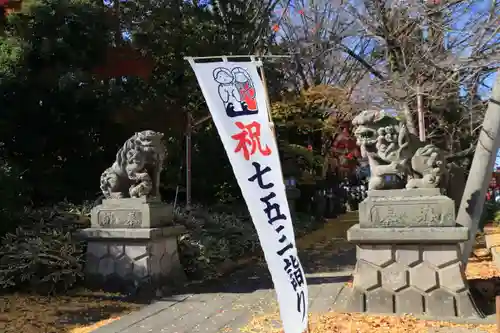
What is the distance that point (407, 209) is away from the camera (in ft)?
16.5

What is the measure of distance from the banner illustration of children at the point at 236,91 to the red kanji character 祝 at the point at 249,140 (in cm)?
10

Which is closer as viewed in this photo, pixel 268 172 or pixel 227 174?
pixel 268 172

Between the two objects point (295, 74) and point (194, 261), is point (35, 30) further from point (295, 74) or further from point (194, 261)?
point (295, 74)

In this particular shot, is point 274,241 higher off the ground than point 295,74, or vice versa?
point 295,74

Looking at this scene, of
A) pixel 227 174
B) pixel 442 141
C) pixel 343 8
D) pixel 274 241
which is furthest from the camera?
pixel 227 174

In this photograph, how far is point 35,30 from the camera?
8.57 meters

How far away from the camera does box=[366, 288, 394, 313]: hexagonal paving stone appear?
16.5 ft

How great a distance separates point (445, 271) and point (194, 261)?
399 centimetres

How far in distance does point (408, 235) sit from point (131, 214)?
373 centimetres

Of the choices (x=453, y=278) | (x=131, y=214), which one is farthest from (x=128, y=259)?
(x=453, y=278)

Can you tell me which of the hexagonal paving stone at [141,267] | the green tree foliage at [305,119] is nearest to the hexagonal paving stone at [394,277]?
the hexagonal paving stone at [141,267]

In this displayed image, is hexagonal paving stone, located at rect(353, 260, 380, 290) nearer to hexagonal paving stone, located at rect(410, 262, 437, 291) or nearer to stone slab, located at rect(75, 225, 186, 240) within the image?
hexagonal paving stone, located at rect(410, 262, 437, 291)

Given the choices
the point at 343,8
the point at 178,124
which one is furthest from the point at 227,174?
the point at 343,8

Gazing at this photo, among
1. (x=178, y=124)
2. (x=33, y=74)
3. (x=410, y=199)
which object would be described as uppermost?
(x=33, y=74)
